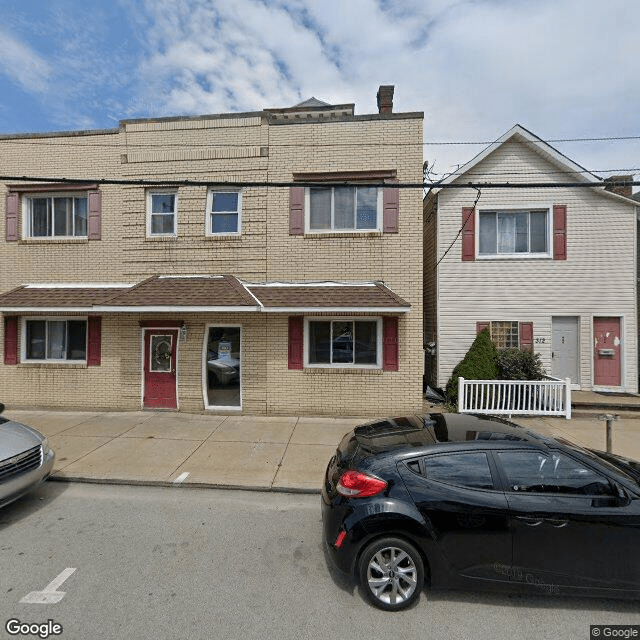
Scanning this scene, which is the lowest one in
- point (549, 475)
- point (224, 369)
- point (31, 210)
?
point (549, 475)

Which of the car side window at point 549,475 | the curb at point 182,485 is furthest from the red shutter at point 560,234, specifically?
the curb at point 182,485

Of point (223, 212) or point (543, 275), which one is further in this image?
point (543, 275)

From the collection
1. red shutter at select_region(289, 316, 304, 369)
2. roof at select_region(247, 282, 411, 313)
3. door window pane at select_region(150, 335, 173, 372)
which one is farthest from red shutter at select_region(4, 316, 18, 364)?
red shutter at select_region(289, 316, 304, 369)

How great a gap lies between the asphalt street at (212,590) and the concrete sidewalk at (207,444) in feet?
3.06

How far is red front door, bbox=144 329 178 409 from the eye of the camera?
8703 millimetres

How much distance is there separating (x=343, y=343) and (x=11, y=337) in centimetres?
859

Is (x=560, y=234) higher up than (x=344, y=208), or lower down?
lower down

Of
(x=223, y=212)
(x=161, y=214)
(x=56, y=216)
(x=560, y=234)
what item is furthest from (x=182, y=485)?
(x=560, y=234)

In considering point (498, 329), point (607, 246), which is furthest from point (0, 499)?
point (607, 246)

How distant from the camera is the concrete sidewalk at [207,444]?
5.14 metres

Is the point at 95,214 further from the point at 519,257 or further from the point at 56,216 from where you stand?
the point at 519,257

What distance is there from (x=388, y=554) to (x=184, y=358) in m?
7.05

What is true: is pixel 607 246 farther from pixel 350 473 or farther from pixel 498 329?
pixel 350 473

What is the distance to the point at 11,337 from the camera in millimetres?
8953
